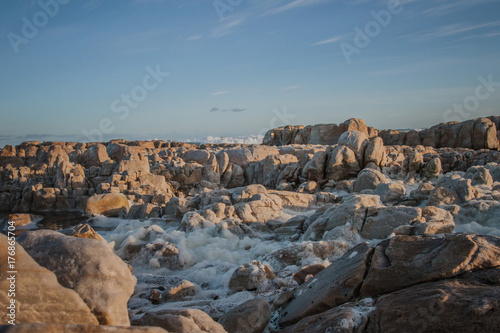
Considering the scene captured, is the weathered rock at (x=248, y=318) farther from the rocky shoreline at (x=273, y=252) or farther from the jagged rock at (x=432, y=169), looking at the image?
the jagged rock at (x=432, y=169)

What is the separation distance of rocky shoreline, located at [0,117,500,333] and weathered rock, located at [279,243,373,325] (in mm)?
19

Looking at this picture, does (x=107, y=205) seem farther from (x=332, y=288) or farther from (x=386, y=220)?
(x=332, y=288)

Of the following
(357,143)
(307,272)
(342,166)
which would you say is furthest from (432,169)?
(307,272)

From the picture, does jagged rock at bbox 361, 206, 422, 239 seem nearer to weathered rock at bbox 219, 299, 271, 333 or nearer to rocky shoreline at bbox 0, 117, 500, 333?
rocky shoreline at bbox 0, 117, 500, 333

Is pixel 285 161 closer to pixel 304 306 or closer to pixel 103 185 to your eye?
pixel 103 185

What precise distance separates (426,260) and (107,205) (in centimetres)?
1490

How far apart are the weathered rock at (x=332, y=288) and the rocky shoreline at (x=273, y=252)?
0.7 inches

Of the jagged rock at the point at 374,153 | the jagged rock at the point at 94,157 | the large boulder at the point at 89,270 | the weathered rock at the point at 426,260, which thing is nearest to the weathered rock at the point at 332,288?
the weathered rock at the point at 426,260

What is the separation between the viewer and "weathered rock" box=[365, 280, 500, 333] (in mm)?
2865

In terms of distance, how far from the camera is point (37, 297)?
8.42 ft

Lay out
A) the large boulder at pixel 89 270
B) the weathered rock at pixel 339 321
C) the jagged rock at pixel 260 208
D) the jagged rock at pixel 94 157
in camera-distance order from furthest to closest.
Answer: the jagged rock at pixel 94 157 < the jagged rock at pixel 260 208 < the weathered rock at pixel 339 321 < the large boulder at pixel 89 270

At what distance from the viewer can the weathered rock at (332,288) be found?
4.11 meters

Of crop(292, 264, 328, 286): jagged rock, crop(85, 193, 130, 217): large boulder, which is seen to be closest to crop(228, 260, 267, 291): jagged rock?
crop(292, 264, 328, 286): jagged rock

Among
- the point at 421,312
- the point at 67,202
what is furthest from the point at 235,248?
the point at 67,202
